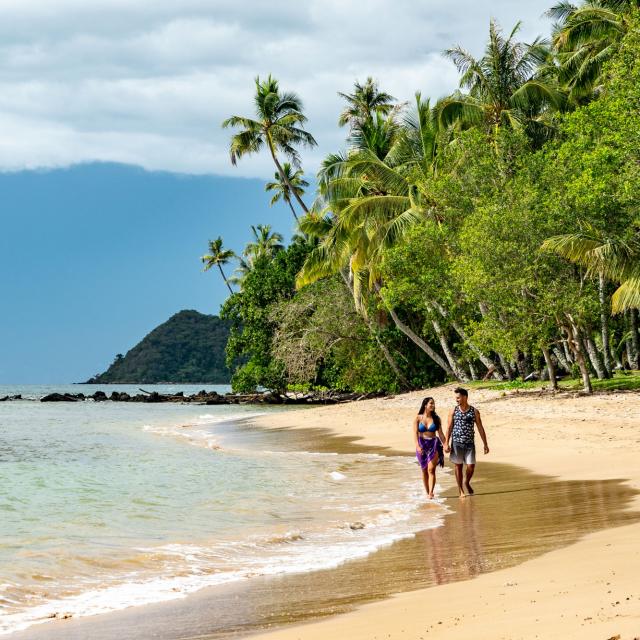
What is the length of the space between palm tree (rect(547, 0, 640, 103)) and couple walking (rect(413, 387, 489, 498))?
68.4ft

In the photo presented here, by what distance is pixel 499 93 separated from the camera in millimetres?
32844

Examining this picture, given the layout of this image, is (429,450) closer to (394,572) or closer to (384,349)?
(394,572)

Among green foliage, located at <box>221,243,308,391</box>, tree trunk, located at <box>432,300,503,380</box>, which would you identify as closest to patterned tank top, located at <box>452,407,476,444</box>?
tree trunk, located at <box>432,300,503,380</box>

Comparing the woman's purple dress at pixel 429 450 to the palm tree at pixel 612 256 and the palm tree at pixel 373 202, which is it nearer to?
the palm tree at pixel 612 256

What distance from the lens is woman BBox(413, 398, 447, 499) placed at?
11.6 meters

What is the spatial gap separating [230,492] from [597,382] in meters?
16.3

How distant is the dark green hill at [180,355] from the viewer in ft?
570

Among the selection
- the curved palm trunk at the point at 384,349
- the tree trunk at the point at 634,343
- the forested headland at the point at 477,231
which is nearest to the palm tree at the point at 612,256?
the forested headland at the point at 477,231

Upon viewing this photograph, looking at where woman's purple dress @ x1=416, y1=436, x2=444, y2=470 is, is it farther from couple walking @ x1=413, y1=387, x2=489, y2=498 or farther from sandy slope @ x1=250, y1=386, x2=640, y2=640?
sandy slope @ x1=250, y1=386, x2=640, y2=640

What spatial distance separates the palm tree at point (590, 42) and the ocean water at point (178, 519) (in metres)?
18.7

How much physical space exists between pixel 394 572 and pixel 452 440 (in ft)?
15.5

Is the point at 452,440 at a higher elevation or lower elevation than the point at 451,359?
lower

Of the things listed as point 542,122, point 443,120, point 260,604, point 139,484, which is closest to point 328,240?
point 443,120

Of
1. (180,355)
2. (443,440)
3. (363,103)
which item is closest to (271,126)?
(363,103)
